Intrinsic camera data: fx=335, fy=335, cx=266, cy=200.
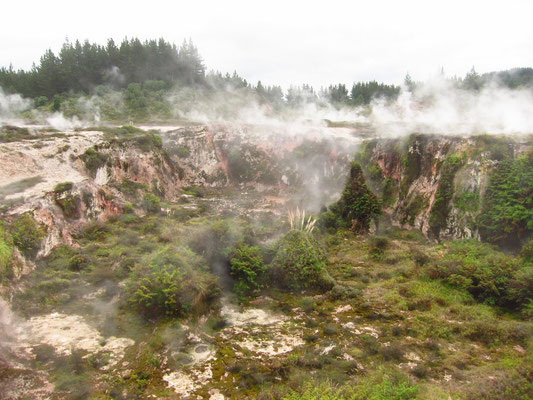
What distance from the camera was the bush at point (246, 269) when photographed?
11336 millimetres

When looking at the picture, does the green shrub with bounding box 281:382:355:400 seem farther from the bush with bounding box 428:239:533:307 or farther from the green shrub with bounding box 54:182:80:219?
the green shrub with bounding box 54:182:80:219

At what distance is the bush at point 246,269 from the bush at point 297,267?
51 centimetres

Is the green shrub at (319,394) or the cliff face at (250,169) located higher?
the cliff face at (250,169)

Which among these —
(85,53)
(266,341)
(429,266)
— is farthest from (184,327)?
(85,53)

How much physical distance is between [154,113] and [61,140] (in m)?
18.0

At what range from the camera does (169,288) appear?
902cm

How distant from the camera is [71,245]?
12648 millimetres

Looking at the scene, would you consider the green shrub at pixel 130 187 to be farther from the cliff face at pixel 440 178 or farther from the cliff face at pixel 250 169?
the cliff face at pixel 440 178

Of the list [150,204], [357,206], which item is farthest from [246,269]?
[150,204]

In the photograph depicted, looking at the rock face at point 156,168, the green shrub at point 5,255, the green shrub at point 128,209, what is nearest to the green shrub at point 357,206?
the rock face at point 156,168

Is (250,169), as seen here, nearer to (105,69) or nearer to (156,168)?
(156,168)

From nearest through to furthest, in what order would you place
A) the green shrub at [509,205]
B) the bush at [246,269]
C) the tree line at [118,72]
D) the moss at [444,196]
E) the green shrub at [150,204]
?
the bush at [246,269]
the green shrub at [509,205]
the moss at [444,196]
the green shrub at [150,204]
the tree line at [118,72]

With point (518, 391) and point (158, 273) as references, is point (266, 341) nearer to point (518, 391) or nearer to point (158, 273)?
point (158, 273)

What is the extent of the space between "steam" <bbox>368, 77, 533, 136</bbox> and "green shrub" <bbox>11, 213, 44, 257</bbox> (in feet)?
60.3
